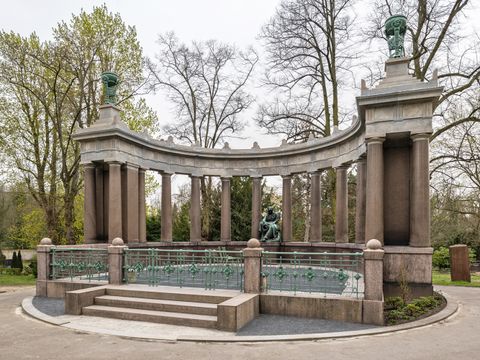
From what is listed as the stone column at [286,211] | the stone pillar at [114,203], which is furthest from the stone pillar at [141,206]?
the stone column at [286,211]

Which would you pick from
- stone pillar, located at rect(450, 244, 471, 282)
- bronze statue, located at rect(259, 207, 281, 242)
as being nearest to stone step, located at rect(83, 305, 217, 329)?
bronze statue, located at rect(259, 207, 281, 242)

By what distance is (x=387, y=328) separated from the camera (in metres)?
9.10

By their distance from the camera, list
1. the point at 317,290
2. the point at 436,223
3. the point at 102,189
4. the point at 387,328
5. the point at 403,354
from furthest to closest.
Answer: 1. the point at 436,223
2. the point at 102,189
3. the point at 317,290
4. the point at 387,328
5. the point at 403,354

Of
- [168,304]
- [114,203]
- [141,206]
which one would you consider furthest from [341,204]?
[168,304]

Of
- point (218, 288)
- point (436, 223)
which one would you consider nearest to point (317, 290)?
point (218, 288)

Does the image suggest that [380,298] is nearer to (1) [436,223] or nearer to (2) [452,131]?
(2) [452,131]

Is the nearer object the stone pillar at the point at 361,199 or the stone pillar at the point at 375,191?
the stone pillar at the point at 375,191

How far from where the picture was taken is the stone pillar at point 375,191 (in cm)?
1338

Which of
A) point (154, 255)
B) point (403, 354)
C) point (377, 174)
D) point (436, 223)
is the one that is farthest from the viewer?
point (436, 223)

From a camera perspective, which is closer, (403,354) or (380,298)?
(403,354)

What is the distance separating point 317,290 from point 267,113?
58.6 feet

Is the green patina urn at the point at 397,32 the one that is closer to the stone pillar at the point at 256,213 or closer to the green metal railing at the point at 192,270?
the green metal railing at the point at 192,270

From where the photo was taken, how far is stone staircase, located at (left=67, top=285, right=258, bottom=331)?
9.36m

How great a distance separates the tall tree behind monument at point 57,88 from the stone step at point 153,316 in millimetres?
14835
